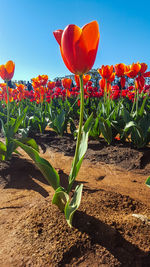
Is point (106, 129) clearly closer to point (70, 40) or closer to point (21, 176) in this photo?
point (21, 176)

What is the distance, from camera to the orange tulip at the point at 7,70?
2.46 m

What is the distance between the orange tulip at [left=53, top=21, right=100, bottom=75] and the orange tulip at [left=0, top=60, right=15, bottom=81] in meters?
1.75

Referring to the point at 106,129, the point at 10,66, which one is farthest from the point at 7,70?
the point at 106,129

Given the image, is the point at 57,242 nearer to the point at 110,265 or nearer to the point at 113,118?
the point at 110,265

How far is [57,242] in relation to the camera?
40.8 inches

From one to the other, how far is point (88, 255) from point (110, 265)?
0.12 meters

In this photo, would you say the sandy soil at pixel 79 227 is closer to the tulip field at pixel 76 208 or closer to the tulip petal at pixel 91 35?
the tulip field at pixel 76 208

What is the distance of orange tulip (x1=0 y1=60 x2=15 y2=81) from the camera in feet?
8.07

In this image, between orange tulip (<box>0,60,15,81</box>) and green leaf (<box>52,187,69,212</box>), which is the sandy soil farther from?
orange tulip (<box>0,60,15,81</box>)

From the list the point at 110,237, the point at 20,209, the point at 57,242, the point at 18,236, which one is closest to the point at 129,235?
the point at 110,237

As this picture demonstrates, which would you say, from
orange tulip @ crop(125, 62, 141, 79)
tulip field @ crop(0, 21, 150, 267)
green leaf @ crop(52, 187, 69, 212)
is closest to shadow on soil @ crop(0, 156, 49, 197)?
tulip field @ crop(0, 21, 150, 267)

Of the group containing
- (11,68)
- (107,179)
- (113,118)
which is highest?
(11,68)

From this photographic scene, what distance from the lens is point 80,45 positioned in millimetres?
946

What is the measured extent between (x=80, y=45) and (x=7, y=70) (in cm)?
184
